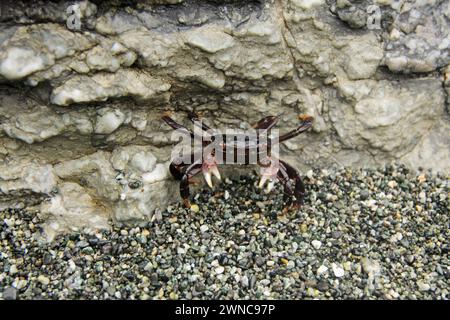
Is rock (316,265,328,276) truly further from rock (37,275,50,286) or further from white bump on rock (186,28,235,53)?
rock (37,275,50,286)

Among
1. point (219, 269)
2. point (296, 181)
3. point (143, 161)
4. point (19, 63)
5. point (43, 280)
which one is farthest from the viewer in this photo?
point (296, 181)

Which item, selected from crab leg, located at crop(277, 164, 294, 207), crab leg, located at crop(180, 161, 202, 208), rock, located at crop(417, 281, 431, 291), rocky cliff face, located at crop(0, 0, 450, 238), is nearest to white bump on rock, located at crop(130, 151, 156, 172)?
rocky cliff face, located at crop(0, 0, 450, 238)

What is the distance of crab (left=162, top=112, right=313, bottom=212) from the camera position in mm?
3578

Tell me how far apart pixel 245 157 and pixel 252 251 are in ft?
2.18

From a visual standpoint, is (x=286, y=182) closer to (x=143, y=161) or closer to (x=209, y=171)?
(x=209, y=171)

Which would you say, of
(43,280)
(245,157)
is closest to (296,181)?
(245,157)

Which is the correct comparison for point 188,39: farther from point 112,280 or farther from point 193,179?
point 112,280

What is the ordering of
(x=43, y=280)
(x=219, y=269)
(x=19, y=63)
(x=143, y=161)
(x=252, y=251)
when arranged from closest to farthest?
1. (x=19, y=63)
2. (x=43, y=280)
3. (x=219, y=269)
4. (x=252, y=251)
5. (x=143, y=161)

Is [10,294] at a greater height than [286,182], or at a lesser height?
lesser

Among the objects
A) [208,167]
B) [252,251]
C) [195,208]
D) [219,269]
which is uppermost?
Answer: [208,167]

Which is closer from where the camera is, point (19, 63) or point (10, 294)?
point (19, 63)

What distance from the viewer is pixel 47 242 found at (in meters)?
3.50

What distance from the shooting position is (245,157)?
3680 millimetres
